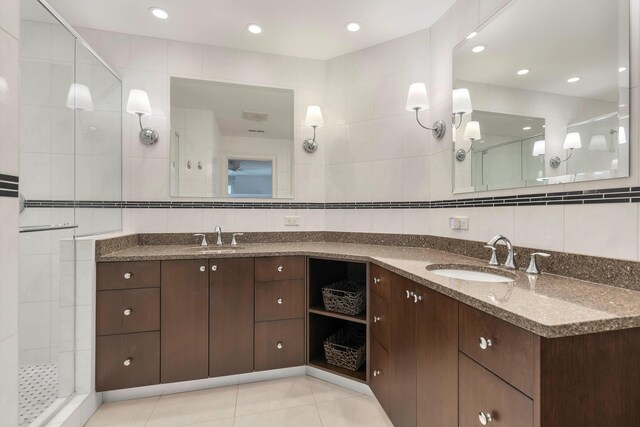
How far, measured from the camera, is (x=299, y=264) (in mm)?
2107

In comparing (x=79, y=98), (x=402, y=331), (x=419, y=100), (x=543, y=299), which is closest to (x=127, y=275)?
(x=79, y=98)

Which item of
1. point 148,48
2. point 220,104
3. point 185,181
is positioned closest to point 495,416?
point 185,181

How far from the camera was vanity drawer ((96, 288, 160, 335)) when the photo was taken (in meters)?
1.82

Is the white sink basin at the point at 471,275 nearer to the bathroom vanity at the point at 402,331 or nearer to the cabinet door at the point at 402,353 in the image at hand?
the bathroom vanity at the point at 402,331

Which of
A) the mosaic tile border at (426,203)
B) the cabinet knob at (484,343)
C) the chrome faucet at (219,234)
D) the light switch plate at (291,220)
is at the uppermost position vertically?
the mosaic tile border at (426,203)

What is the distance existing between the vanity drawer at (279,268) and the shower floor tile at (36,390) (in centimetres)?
126

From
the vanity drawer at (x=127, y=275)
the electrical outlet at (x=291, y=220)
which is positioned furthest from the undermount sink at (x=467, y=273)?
the vanity drawer at (x=127, y=275)

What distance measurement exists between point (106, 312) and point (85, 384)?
0.40m

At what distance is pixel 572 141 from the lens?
126 centimetres

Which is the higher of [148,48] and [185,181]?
[148,48]

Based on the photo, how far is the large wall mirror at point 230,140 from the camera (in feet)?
7.97

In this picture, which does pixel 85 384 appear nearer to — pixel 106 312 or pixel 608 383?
pixel 106 312

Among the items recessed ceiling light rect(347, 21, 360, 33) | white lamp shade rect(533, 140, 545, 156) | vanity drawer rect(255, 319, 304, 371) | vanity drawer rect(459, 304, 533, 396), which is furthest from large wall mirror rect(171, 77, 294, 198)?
vanity drawer rect(459, 304, 533, 396)

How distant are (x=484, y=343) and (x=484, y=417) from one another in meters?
0.22
